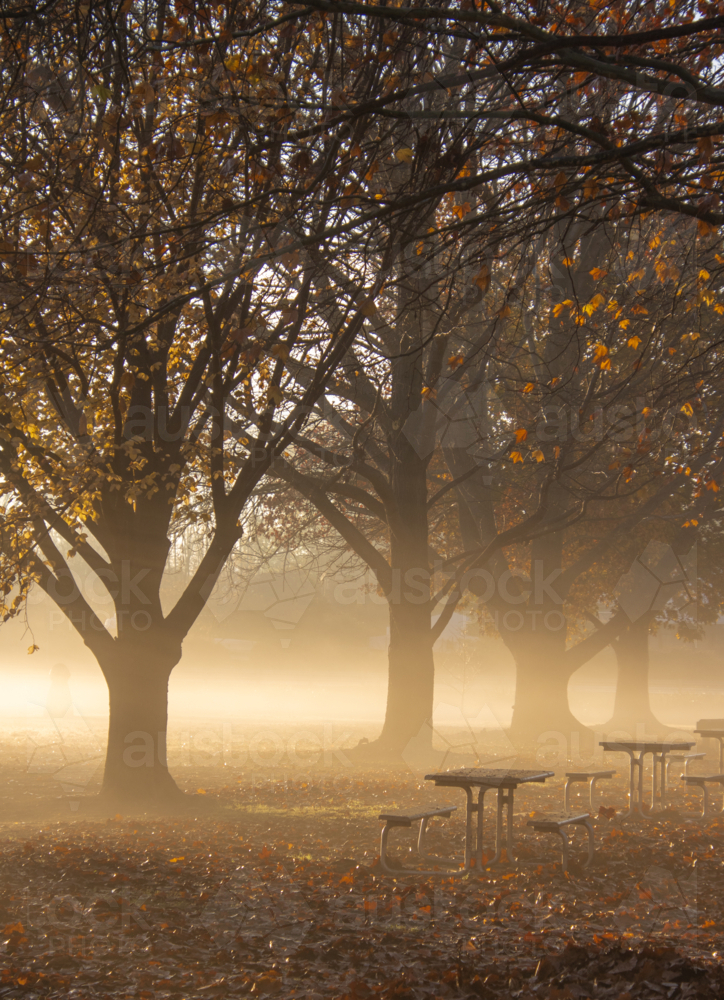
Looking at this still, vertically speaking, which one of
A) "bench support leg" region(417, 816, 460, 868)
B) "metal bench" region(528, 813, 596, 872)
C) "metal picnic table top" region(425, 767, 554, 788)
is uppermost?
"metal picnic table top" region(425, 767, 554, 788)

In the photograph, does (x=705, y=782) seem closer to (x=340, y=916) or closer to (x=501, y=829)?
(x=501, y=829)

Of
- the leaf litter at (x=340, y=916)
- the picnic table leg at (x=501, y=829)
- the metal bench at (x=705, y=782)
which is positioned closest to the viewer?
the leaf litter at (x=340, y=916)

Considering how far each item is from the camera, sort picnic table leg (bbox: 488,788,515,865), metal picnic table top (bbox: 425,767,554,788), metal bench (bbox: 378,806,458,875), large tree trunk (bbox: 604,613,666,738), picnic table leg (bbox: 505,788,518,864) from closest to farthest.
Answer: metal bench (bbox: 378,806,458,875), metal picnic table top (bbox: 425,767,554,788), picnic table leg (bbox: 488,788,515,865), picnic table leg (bbox: 505,788,518,864), large tree trunk (bbox: 604,613,666,738)

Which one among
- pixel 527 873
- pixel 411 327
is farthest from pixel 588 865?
pixel 411 327

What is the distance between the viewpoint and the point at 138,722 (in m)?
10.5

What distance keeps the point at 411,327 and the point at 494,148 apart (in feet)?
22.3

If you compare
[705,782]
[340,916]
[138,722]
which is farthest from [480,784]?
[138,722]

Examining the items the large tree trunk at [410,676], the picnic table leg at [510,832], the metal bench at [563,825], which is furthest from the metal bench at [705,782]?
the large tree trunk at [410,676]

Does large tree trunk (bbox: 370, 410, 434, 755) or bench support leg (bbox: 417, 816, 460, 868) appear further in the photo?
large tree trunk (bbox: 370, 410, 434, 755)

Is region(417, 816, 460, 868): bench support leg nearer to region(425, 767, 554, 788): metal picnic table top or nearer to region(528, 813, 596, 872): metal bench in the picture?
region(425, 767, 554, 788): metal picnic table top

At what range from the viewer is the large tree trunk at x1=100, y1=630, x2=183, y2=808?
A: 10.4 m

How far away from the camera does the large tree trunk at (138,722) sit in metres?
10.4

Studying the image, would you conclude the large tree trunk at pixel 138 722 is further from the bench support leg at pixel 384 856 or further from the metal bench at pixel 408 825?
the bench support leg at pixel 384 856

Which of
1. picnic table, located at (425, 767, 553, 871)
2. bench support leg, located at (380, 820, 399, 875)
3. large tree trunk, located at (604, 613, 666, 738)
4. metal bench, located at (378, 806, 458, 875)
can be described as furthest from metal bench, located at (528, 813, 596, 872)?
large tree trunk, located at (604, 613, 666, 738)
